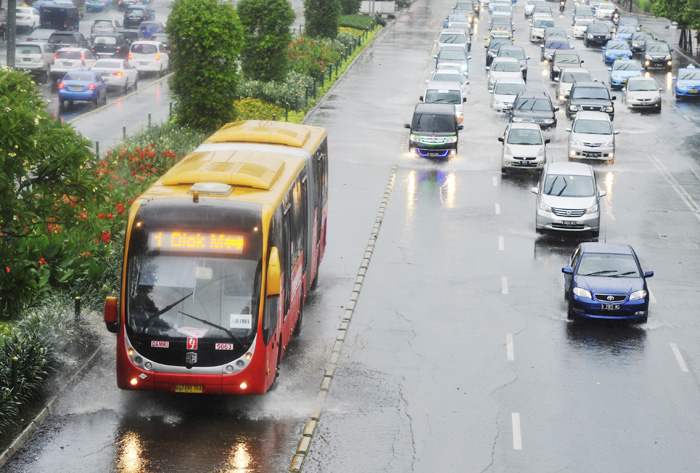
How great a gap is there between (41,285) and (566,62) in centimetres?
4683

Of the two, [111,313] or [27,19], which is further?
[27,19]

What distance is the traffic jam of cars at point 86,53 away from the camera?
4912 cm

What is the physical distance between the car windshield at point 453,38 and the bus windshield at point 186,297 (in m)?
57.5

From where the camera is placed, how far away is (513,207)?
33.6 m

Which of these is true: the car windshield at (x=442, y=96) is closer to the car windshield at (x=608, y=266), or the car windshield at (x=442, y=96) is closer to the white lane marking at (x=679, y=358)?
the car windshield at (x=608, y=266)

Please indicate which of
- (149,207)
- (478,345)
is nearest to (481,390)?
(478,345)

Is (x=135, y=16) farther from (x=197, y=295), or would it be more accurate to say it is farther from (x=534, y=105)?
(x=197, y=295)

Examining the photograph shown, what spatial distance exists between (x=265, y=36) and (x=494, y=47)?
26.3m

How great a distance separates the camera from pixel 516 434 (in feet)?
54.3

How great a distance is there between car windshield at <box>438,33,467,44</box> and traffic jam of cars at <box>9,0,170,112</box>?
17.9 metres

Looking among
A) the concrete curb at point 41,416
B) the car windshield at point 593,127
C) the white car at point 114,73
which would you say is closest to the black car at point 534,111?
Answer: the car windshield at point 593,127

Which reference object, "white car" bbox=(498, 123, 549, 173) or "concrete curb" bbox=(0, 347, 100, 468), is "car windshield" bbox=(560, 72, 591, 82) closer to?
"white car" bbox=(498, 123, 549, 173)

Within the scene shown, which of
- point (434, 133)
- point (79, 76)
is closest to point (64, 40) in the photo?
point (79, 76)

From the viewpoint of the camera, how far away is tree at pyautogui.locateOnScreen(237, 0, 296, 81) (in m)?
46.3
